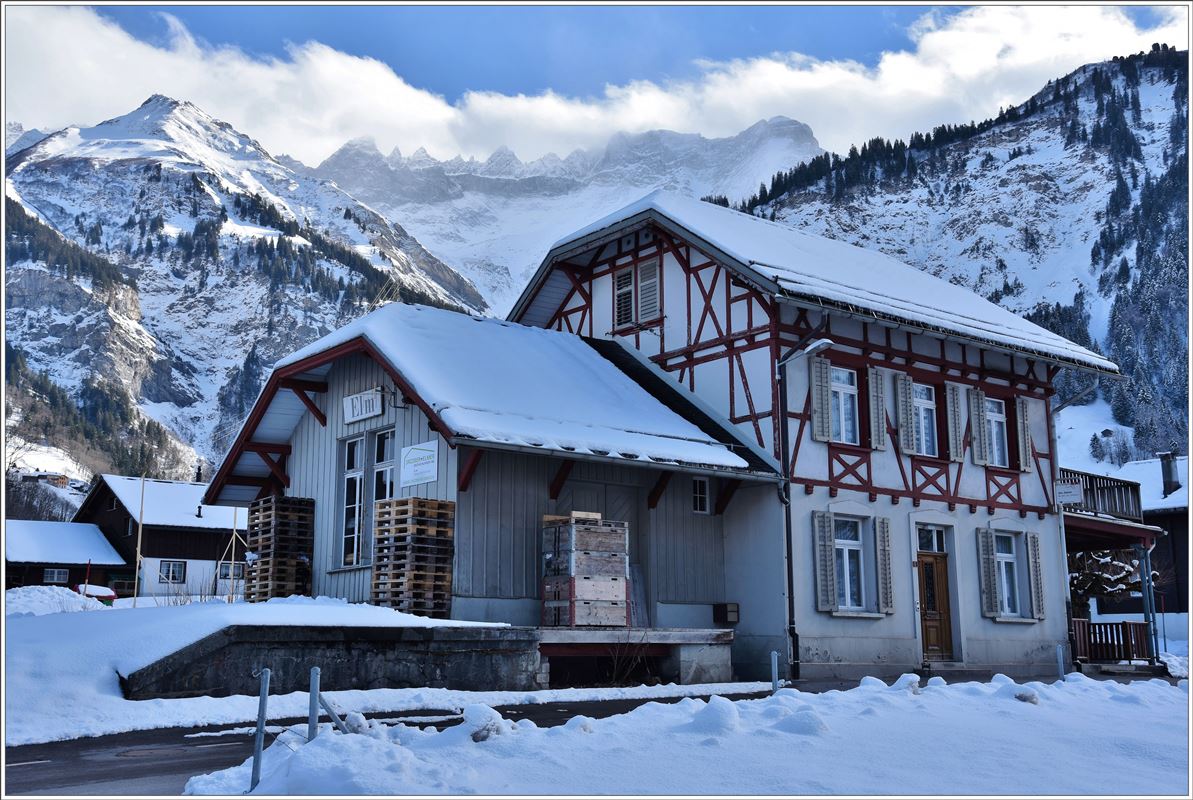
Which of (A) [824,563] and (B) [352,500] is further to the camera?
(A) [824,563]

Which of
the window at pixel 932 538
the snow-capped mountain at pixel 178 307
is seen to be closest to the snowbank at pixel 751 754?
the window at pixel 932 538

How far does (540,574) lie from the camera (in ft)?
60.4

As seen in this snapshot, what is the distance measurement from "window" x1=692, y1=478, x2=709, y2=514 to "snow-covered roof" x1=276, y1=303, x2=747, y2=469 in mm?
835

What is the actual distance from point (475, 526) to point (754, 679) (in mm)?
5536

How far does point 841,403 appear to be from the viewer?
2248cm

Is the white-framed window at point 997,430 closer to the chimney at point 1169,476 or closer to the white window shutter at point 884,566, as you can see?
the white window shutter at point 884,566

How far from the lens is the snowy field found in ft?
36.4

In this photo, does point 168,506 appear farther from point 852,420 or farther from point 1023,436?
point 1023,436

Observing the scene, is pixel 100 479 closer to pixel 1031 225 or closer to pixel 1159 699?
pixel 1159 699

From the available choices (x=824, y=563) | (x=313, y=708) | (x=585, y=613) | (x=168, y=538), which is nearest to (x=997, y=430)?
(x=824, y=563)

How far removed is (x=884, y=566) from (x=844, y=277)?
588cm

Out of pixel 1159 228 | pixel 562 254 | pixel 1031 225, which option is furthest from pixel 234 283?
pixel 562 254

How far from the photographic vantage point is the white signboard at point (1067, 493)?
84.9ft

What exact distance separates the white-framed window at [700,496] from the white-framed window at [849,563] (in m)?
2.30
